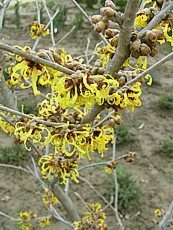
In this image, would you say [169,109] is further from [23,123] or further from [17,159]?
[23,123]

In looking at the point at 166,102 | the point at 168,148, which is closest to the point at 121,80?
the point at 168,148

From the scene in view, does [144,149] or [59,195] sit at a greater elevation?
[59,195]

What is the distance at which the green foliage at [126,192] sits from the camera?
3597 millimetres

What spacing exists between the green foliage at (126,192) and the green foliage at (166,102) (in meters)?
1.44

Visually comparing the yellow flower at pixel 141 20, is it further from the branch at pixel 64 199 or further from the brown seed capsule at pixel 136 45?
the branch at pixel 64 199

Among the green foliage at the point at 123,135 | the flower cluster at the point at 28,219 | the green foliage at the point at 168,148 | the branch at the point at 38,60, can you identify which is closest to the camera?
the branch at the point at 38,60

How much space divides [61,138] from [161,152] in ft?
10.5

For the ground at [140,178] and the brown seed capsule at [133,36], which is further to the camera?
the ground at [140,178]

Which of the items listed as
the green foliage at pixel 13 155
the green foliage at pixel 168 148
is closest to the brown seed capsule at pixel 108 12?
the green foliage at pixel 13 155

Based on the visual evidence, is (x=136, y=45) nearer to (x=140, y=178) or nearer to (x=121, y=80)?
(x=121, y=80)

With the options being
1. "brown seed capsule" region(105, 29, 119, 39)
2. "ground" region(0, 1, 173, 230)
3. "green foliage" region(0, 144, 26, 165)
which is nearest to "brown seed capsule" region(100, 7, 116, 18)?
"brown seed capsule" region(105, 29, 119, 39)

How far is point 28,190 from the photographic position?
3.78m

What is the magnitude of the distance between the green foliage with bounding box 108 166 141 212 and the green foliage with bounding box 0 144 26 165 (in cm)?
93

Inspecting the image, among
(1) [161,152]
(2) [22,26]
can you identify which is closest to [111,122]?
(1) [161,152]
